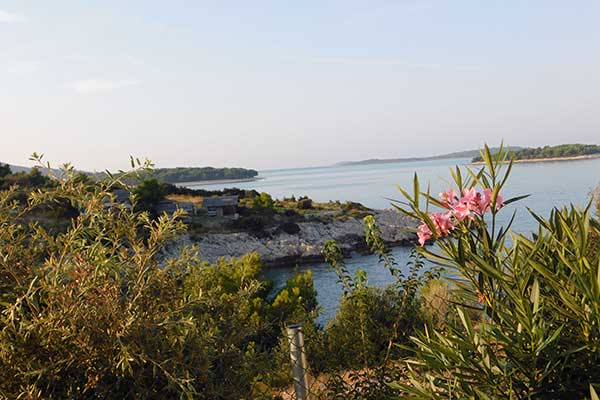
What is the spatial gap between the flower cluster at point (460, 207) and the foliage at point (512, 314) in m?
0.01

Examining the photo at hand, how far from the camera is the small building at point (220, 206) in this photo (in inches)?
1731

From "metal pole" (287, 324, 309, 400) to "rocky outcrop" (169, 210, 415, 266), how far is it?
3011 centimetres

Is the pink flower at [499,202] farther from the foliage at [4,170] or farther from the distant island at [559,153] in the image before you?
the distant island at [559,153]

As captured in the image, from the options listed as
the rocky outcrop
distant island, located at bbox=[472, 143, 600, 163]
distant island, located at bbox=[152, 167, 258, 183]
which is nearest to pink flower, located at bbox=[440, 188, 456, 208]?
the rocky outcrop

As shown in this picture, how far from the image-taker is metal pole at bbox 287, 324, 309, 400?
3.16m

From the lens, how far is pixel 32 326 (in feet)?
6.78

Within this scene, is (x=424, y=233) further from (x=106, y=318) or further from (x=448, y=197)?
(x=106, y=318)

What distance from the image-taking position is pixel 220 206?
1737 inches

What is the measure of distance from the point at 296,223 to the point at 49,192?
40.3m

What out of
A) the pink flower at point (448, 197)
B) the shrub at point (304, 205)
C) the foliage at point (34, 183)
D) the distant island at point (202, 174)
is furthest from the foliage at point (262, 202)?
the pink flower at point (448, 197)

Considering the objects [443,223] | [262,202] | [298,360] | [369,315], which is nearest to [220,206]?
[262,202]

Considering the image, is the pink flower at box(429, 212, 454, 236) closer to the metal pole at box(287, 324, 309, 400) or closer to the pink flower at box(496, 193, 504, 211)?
the pink flower at box(496, 193, 504, 211)

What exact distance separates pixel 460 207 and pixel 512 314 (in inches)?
20.4

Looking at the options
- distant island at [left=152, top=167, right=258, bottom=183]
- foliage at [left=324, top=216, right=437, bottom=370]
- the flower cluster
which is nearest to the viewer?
the flower cluster
